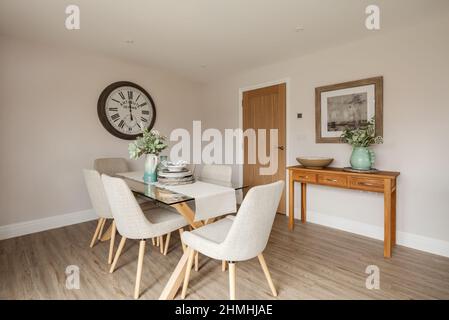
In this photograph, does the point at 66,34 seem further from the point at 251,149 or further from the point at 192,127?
the point at 251,149

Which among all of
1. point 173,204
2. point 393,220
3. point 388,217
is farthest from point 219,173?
point 393,220

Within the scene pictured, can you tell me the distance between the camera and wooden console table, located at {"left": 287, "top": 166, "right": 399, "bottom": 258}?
2.26m

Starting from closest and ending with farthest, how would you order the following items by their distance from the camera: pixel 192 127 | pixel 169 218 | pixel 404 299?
pixel 404 299 → pixel 169 218 → pixel 192 127

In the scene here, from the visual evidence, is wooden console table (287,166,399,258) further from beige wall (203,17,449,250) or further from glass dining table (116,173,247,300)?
glass dining table (116,173,247,300)

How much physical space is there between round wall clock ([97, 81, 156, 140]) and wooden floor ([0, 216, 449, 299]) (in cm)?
159

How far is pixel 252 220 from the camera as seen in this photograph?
1387 millimetres

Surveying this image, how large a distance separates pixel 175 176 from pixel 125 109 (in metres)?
1.89

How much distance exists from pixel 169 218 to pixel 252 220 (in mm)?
857

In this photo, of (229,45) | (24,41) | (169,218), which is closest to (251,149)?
(229,45)

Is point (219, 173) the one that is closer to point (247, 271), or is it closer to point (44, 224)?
point (247, 271)

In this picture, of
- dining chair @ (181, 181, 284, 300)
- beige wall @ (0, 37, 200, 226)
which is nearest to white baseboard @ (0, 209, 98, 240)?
beige wall @ (0, 37, 200, 226)

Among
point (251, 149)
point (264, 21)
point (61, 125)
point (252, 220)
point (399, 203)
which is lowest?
point (399, 203)

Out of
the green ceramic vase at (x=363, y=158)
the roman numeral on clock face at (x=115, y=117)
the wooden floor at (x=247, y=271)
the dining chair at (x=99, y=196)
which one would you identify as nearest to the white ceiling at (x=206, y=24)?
the roman numeral on clock face at (x=115, y=117)

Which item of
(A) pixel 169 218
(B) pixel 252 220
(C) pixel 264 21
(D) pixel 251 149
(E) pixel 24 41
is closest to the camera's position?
(B) pixel 252 220
